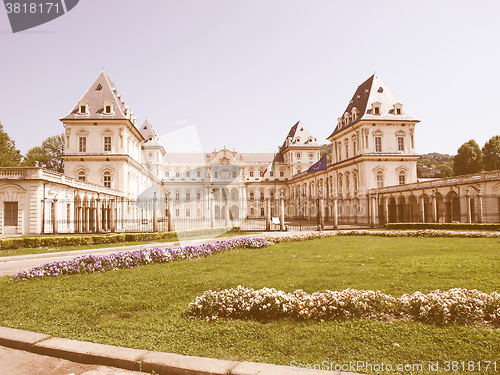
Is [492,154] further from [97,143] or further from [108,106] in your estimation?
[97,143]

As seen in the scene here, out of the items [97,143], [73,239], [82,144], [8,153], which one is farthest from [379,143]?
[8,153]

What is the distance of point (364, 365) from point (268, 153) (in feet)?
324

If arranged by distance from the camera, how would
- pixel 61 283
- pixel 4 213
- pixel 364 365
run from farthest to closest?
pixel 4 213 < pixel 61 283 < pixel 364 365

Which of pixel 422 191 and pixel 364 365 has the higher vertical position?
pixel 422 191

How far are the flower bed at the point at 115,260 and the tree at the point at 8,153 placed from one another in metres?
50.2

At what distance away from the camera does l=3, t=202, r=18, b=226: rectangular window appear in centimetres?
2941

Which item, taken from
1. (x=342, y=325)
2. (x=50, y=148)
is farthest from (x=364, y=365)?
(x=50, y=148)

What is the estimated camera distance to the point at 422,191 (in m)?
41.0

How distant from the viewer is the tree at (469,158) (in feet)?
226

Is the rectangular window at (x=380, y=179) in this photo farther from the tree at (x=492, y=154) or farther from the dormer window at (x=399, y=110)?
the tree at (x=492, y=154)

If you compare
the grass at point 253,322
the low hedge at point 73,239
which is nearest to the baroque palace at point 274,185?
the low hedge at point 73,239

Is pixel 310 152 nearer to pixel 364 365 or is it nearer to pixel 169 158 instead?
pixel 169 158

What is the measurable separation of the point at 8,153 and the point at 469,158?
78.3 metres

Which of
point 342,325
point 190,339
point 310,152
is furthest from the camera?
point 310,152
